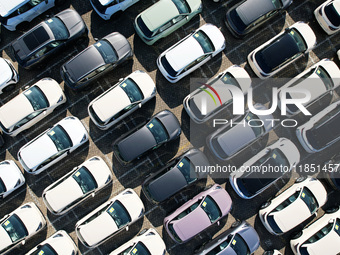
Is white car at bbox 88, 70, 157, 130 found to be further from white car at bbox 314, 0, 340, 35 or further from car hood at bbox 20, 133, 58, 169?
white car at bbox 314, 0, 340, 35

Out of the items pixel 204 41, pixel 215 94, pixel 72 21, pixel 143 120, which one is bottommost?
pixel 215 94

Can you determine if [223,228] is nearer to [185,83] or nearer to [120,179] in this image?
[120,179]

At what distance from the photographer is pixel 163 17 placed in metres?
22.4

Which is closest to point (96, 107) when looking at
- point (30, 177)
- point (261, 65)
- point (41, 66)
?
point (41, 66)

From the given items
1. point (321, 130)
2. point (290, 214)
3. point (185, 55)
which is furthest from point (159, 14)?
point (290, 214)

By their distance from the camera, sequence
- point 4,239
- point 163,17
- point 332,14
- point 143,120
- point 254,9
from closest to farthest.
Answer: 1. point 4,239
2. point 163,17
3. point 254,9
4. point 332,14
5. point 143,120

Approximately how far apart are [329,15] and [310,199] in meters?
10.8

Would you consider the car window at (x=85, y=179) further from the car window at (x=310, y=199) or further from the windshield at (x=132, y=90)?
the car window at (x=310, y=199)

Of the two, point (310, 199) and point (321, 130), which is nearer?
point (321, 130)

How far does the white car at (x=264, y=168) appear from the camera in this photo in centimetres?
2255

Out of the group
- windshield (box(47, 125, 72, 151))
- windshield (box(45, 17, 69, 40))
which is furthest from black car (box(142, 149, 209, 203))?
windshield (box(45, 17, 69, 40))

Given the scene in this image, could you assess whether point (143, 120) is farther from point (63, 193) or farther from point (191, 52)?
point (63, 193)

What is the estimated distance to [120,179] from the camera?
23.5m

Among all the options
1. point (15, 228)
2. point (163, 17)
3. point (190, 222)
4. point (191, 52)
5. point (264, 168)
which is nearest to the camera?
point (15, 228)
